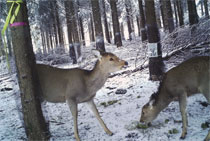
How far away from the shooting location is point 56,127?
497 cm

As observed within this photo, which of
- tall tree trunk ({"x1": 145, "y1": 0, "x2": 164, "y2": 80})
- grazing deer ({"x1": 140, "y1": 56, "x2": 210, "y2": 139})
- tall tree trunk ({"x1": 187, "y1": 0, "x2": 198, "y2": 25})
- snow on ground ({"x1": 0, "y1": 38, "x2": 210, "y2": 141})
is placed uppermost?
tall tree trunk ({"x1": 187, "y1": 0, "x2": 198, "y2": 25})

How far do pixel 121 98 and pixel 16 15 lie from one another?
11.9ft

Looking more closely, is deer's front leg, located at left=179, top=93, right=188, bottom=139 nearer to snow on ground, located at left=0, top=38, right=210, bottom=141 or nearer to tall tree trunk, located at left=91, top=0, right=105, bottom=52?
snow on ground, located at left=0, top=38, right=210, bottom=141

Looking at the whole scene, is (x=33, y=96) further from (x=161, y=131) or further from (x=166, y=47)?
(x=166, y=47)

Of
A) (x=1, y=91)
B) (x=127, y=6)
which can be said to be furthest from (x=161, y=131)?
(x=127, y=6)

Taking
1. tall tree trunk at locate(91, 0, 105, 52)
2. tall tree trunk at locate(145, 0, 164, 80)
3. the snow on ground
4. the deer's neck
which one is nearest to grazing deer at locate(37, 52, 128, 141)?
the deer's neck

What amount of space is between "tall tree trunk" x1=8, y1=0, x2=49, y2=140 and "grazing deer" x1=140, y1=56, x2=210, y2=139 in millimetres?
2084

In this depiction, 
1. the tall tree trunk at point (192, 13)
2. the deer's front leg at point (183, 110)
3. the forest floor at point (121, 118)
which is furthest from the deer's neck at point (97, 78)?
the tall tree trunk at point (192, 13)

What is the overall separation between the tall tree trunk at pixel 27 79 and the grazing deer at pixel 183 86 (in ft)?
6.84

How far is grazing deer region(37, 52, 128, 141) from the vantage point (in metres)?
4.39

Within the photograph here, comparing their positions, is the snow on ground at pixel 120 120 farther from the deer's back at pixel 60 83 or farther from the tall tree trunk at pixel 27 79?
the deer's back at pixel 60 83

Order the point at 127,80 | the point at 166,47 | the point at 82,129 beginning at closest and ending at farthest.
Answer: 1. the point at 82,129
2. the point at 166,47
3. the point at 127,80

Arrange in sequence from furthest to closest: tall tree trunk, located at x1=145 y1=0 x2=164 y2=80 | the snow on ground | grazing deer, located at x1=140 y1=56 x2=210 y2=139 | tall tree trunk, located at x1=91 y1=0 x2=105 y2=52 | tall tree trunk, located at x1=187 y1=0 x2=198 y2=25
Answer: tall tree trunk, located at x1=91 y1=0 x2=105 y2=52 < tall tree trunk, located at x1=187 y1=0 x2=198 y2=25 < tall tree trunk, located at x1=145 y1=0 x2=164 y2=80 < the snow on ground < grazing deer, located at x1=140 y1=56 x2=210 y2=139

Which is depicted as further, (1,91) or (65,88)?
(1,91)
